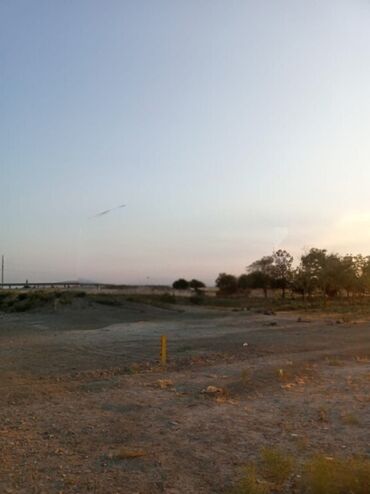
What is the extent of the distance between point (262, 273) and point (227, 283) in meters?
14.9

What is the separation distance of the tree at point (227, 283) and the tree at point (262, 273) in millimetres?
5918

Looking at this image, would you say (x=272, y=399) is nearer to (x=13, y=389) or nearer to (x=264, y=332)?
(x=13, y=389)

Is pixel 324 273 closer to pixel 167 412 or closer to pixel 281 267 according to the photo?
pixel 281 267

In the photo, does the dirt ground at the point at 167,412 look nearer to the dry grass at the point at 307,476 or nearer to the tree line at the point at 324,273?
the dry grass at the point at 307,476

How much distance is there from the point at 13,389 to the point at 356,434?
732cm

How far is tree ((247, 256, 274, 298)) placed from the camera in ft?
343

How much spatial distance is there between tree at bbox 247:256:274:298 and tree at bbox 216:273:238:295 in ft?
19.4

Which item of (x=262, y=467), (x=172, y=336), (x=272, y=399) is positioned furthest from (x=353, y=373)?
A: (x=172, y=336)

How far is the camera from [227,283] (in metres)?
123

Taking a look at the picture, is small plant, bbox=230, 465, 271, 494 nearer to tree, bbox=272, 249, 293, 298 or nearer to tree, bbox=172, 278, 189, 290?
tree, bbox=272, 249, 293, 298

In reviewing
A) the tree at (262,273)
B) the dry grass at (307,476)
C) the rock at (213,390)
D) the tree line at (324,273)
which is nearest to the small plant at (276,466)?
the dry grass at (307,476)

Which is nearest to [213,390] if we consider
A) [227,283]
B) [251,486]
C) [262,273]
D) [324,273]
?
[251,486]

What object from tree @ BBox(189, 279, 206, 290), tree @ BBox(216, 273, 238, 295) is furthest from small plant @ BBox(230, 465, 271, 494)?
tree @ BBox(189, 279, 206, 290)

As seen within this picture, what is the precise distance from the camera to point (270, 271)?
99562 millimetres
